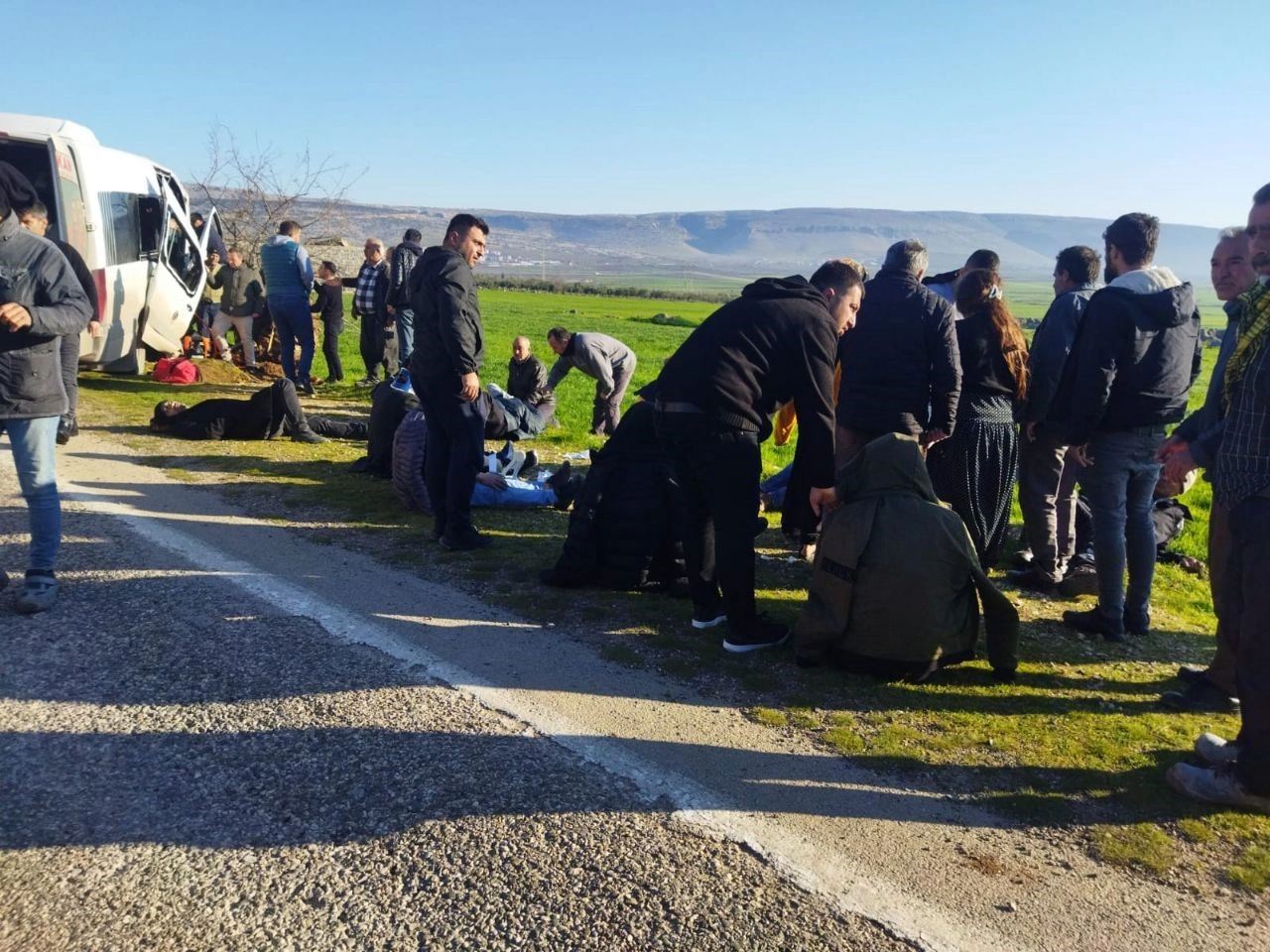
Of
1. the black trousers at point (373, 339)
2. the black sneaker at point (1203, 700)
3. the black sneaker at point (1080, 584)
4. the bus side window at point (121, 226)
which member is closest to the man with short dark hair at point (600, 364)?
the black trousers at point (373, 339)

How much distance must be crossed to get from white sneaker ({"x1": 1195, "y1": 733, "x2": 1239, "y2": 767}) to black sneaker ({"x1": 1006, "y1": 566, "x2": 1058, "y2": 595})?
2.38 meters

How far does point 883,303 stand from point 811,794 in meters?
3.16

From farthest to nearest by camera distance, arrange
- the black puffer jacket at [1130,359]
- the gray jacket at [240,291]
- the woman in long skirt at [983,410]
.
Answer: the gray jacket at [240,291], the woman in long skirt at [983,410], the black puffer jacket at [1130,359]

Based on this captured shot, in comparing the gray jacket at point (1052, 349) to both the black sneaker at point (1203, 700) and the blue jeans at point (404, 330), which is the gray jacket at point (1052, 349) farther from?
the blue jeans at point (404, 330)

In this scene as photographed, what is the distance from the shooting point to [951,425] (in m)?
5.51

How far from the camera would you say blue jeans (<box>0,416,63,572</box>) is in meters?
4.78

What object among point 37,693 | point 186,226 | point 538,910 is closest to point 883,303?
point 538,910

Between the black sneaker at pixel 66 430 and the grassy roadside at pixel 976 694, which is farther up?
the black sneaker at pixel 66 430

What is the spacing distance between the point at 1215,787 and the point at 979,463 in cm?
285

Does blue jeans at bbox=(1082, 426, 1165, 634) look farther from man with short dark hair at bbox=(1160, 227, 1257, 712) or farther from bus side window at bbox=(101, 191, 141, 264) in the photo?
bus side window at bbox=(101, 191, 141, 264)

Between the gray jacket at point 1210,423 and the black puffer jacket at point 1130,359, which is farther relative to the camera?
the black puffer jacket at point 1130,359

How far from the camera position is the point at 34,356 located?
4695 mm

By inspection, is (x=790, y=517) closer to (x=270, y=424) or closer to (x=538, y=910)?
(x=538, y=910)

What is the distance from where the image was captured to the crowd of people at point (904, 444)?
156 inches
